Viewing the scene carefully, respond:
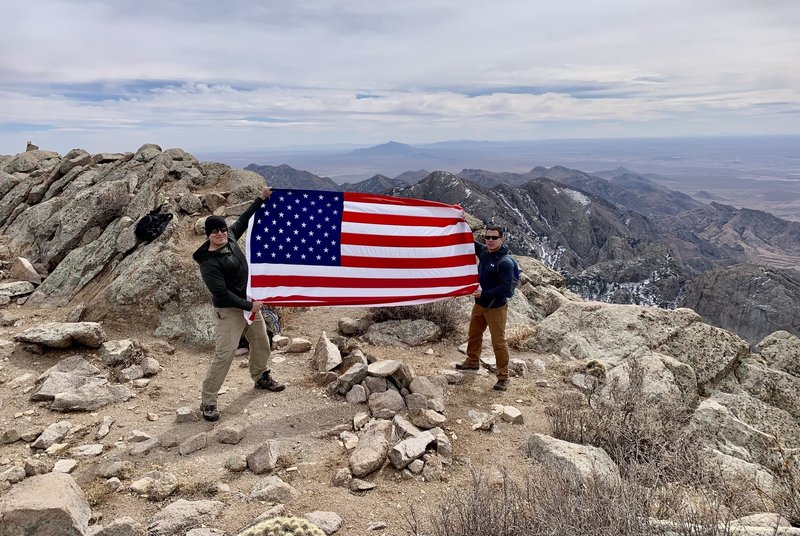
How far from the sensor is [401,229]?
8.45 meters

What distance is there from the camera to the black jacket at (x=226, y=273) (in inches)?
260

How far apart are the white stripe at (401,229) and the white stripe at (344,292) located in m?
1.01

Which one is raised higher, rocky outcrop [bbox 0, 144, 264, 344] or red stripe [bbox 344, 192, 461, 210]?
red stripe [bbox 344, 192, 461, 210]

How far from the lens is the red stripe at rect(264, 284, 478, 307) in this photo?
7594 millimetres

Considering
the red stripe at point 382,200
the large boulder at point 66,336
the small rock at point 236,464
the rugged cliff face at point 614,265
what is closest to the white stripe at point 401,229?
the red stripe at point 382,200

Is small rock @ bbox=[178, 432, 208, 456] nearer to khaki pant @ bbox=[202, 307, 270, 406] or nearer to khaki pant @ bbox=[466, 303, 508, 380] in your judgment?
khaki pant @ bbox=[202, 307, 270, 406]

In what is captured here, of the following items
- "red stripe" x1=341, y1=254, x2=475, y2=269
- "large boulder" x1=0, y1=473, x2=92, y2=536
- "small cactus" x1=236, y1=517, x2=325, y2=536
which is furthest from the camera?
"red stripe" x1=341, y1=254, x2=475, y2=269

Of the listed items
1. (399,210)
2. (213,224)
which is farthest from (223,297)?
(399,210)

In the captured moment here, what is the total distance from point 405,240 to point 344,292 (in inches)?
57.1

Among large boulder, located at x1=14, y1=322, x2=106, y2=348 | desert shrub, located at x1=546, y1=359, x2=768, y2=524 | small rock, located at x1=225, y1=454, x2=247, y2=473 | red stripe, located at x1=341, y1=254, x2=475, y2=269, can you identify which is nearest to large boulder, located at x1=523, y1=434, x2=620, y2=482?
desert shrub, located at x1=546, y1=359, x2=768, y2=524

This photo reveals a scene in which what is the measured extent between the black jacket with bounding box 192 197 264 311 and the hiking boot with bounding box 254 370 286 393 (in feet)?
4.82

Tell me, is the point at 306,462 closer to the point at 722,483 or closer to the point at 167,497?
the point at 167,497

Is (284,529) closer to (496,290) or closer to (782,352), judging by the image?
(496,290)

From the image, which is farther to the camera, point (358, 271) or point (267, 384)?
point (358, 271)
